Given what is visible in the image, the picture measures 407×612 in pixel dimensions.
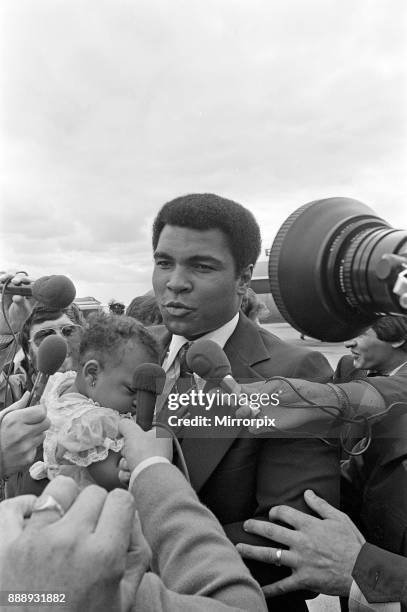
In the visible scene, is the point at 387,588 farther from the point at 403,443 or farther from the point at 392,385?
the point at 392,385

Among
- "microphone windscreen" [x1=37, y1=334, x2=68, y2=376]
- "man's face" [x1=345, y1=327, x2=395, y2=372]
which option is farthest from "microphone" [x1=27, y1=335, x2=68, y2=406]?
"man's face" [x1=345, y1=327, x2=395, y2=372]

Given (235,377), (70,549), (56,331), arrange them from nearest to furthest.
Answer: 1. (70,549)
2. (235,377)
3. (56,331)

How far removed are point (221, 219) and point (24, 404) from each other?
2.53 feet

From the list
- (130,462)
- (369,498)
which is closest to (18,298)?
(130,462)

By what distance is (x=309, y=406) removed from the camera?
4.45 feet

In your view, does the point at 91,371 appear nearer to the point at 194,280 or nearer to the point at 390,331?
the point at 194,280

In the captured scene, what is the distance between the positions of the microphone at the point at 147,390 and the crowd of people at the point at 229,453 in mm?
19

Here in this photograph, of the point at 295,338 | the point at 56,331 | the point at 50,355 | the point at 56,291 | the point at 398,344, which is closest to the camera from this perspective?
the point at 295,338

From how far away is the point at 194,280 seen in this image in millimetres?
1496

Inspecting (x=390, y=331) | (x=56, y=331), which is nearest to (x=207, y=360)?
(x=390, y=331)

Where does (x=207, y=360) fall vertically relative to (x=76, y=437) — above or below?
above

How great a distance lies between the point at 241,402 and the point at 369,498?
638 mm

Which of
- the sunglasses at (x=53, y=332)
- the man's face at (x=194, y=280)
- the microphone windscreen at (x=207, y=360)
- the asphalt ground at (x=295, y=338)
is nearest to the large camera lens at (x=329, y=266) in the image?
the asphalt ground at (x=295, y=338)

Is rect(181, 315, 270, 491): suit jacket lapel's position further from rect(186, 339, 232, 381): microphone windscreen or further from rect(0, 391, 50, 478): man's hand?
rect(0, 391, 50, 478): man's hand
